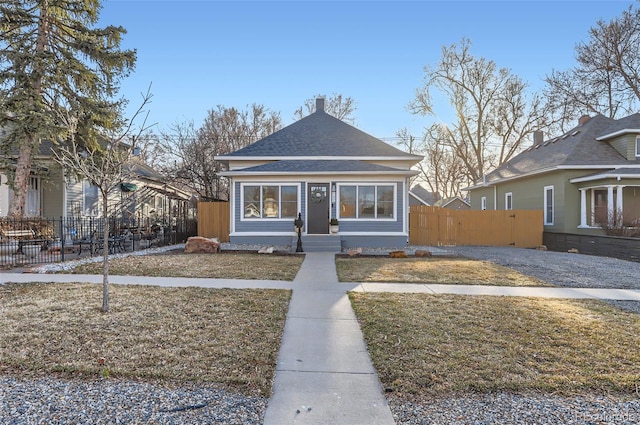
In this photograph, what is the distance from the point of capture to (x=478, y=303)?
6.43 metres

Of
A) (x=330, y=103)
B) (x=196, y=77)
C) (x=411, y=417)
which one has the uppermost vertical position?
(x=330, y=103)

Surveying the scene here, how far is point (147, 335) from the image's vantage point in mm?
4547

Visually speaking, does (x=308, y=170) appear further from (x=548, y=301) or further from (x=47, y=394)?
(x=47, y=394)

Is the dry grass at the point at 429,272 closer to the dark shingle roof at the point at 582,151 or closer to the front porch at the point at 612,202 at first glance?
the front porch at the point at 612,202

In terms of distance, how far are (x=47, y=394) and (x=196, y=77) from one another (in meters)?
19.5

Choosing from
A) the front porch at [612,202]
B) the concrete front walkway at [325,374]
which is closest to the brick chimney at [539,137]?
the front porch at [612,202]

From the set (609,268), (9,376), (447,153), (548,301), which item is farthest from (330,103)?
(9,376)

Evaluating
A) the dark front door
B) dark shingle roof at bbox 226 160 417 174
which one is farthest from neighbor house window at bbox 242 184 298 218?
dark shingle roof at bbox 226 160 417 174

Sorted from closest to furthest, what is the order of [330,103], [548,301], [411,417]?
[411,417], [548,301], [330,103]

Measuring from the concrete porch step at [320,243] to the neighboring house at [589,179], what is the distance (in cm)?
1134

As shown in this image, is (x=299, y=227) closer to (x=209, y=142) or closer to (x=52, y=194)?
(x=52, y=194)

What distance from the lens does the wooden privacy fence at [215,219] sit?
59.3ft

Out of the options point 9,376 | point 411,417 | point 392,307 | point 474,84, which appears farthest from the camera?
point 474,84

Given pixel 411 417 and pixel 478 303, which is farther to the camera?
pixel 478 303
